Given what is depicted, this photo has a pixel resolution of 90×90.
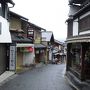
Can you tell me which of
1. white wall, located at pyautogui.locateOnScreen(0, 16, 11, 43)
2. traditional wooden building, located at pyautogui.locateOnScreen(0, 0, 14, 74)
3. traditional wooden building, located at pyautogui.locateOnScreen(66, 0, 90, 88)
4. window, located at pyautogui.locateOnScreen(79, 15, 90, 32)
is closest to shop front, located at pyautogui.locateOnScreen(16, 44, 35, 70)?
traditional wooden building, located at pyautogui.locateOnScreen(0, 0, 14, 74)

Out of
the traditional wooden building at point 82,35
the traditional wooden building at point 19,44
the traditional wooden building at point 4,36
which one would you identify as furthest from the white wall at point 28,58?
the traditional wooden building at point 82,35

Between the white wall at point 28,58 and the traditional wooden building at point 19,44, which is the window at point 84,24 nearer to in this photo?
the traditional wooden building at point 19,44

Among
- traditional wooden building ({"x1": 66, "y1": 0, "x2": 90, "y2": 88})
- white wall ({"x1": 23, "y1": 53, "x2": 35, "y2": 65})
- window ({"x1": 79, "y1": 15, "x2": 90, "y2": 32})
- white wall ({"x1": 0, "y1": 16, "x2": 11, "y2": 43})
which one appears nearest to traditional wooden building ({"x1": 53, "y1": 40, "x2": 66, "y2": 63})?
white wall ({"x1": 23, "y1": 53, "x2": 35, "y2": 65})

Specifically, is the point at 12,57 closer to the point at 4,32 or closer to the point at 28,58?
the point at 4,32

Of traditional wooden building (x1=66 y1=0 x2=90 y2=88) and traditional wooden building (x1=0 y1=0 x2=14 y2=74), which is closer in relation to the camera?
traditional wooden building (x1=66 y1=0 x2=90 y2=88)

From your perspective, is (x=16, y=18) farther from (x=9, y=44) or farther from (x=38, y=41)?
(x=38, y=41)

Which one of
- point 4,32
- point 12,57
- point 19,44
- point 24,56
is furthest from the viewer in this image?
point 24,56

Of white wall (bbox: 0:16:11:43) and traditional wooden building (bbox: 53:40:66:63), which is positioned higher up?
white wall (bbox: 0:16:11:43)

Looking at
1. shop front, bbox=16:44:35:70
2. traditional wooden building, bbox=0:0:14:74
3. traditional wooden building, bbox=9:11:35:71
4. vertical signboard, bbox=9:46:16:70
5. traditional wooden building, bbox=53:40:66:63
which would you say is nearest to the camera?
traditional wooden building, bbox=0:0:14:74

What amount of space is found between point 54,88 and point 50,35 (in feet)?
144

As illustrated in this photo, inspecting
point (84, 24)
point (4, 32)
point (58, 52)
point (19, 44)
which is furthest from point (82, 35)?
point (58, 52)

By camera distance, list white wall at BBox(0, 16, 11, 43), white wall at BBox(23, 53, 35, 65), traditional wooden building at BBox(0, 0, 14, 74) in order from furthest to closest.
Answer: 1. white wall at BBox(23, 53, 35, 65)
2. traditional wooden building at BBox(0, 0, 14, 74)
3. white wall at BBox(0, 16, 11, 43)

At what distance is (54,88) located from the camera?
71.6 ft

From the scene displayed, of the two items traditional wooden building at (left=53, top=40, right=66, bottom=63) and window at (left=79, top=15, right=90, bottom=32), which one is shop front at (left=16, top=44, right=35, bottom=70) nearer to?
window at (left=79, top=15, right=90, bottom=32)
